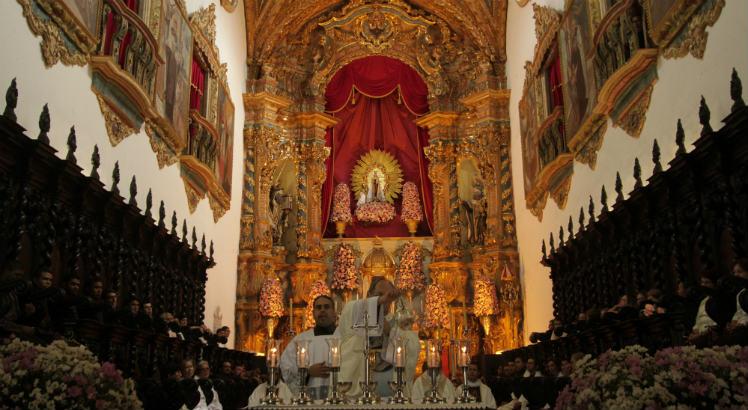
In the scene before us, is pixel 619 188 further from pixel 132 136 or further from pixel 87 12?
pixel 87 12

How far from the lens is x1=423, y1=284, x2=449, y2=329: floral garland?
18.4 metres

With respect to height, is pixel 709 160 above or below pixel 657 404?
above

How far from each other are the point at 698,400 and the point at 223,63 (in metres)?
14.9

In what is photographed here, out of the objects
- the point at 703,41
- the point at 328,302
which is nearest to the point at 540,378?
the point at 703,41

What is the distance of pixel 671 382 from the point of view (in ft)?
11.9

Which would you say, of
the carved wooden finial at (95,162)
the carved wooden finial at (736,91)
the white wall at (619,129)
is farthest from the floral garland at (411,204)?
the carved wooden finial at (736,91)

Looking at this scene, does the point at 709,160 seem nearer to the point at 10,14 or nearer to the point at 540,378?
the point at 540,378

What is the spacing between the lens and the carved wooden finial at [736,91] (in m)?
6.79

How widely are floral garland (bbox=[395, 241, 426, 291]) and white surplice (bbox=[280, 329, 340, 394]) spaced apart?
13209 millimetres

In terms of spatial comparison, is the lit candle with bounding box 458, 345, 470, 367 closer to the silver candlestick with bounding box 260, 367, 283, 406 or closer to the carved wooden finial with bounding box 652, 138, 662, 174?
the silver candlestick with bounding box 260, 367, 283, 406

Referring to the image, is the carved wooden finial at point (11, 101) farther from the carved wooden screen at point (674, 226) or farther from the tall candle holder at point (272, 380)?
the carved wooden screen at point (674, 226)

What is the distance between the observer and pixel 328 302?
5930 mm

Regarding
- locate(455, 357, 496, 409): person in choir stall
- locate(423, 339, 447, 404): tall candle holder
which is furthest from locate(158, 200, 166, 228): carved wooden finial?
locate(423, 339, 447, 404): tall candle holder

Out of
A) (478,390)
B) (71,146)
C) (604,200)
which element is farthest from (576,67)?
(71,146)
